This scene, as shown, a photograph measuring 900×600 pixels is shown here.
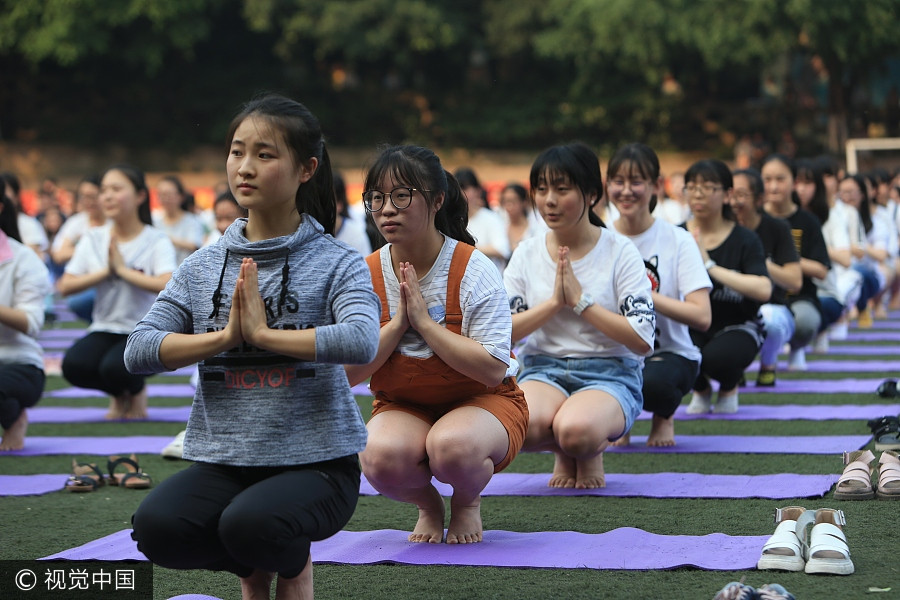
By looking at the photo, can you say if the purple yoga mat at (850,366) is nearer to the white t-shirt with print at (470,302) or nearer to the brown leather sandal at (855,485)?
the brown leather sandal at (855,485)

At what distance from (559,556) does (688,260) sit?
2.25 metres

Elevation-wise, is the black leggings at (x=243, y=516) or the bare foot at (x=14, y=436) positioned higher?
the black leggings at (x=243, y=516)

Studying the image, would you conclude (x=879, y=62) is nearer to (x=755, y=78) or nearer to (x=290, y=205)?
(x=755, y=78)

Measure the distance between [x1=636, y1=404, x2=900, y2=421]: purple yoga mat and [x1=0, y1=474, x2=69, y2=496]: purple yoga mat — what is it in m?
3.04

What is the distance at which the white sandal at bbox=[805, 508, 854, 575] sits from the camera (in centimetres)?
325

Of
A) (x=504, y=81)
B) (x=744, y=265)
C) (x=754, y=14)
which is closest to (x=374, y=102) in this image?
(x=504, y=81)

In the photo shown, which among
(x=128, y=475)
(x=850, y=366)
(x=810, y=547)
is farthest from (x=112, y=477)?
(x=850, y=366)

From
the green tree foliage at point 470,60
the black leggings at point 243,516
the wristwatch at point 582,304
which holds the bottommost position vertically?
the black leggings at point 243,516

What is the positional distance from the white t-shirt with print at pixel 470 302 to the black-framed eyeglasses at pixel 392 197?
252mm

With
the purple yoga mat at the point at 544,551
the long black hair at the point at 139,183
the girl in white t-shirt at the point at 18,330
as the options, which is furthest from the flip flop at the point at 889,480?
the long black hair at the point at 139,183

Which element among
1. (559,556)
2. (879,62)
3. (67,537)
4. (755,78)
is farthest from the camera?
(755,78)

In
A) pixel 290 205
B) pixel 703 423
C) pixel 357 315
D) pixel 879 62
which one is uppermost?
pixel 879 62

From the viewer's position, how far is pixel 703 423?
6402 millimetres

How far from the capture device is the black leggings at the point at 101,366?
6.86m
